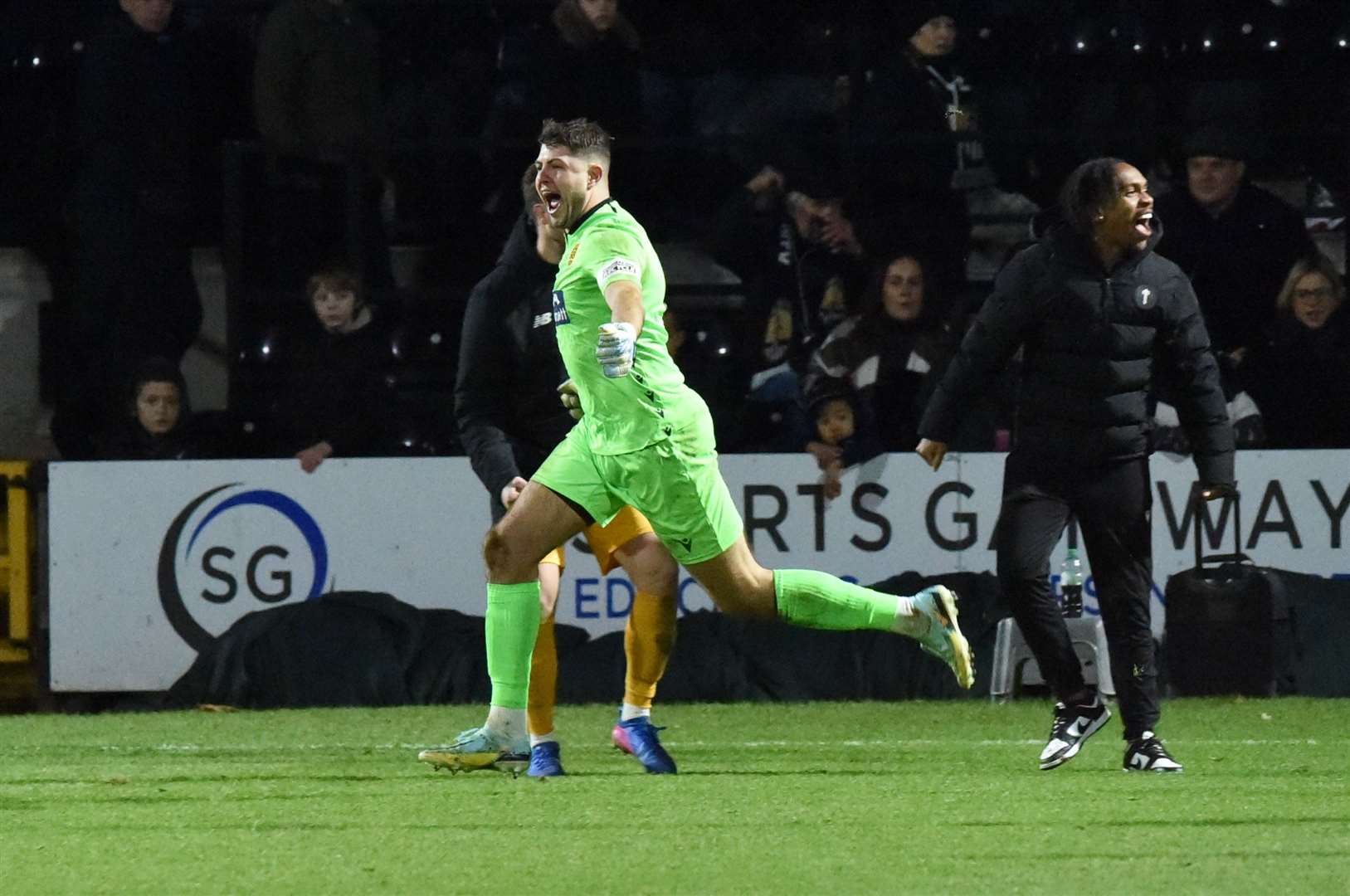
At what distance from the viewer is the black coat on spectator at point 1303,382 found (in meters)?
12.6

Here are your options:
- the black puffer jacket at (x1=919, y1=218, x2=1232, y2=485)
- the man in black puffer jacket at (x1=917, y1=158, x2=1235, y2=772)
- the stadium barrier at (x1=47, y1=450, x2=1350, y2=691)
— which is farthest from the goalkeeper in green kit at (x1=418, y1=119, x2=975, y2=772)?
the stadium barrier at (x1=47, y1=450, x2=1350, y2=691)

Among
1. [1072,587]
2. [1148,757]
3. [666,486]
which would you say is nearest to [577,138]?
[666,486]

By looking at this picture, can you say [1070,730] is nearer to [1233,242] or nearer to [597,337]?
[597,337]

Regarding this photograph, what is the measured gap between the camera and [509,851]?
6.23m

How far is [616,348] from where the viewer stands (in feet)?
23.0

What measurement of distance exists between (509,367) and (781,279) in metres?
5.16

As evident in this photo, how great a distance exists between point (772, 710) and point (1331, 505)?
2780 mm

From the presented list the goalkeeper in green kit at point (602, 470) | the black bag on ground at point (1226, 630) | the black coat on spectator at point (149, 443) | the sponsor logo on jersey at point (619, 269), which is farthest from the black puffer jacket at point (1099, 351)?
the black coat on spectator at point (149, 443)

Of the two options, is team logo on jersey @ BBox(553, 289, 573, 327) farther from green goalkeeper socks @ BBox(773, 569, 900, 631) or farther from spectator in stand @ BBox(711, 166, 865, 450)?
spectator in stand @ BBox(711, 166, 865, 450)

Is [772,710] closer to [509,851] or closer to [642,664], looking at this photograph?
[642,664]

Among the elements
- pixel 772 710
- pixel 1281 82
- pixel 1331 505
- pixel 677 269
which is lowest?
pixel 772 710

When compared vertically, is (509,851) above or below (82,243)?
below

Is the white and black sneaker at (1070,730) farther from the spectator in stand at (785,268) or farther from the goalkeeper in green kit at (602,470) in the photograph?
the spectator in stand at (785,268)

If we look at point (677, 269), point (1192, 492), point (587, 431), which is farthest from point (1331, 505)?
point (587, 431)
